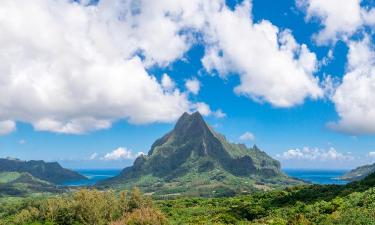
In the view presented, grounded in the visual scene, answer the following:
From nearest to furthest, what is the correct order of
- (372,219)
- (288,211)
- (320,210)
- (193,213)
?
(372,219), (320,210), (288,211), (193,213)

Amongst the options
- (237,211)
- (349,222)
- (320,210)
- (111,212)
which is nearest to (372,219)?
(349,222)

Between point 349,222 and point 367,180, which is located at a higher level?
point 367,180

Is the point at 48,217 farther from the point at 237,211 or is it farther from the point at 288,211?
the point at 288,211

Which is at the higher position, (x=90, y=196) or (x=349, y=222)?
(x=90, y=196)

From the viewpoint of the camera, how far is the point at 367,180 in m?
121

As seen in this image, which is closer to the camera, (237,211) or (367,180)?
(237,211)

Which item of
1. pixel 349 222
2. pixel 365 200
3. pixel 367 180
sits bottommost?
pixel 349 222

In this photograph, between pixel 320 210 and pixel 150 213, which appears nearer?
pixel 150 213

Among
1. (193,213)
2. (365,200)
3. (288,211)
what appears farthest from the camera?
(193,213)

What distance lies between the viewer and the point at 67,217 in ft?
358

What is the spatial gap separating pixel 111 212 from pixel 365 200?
61142 mm

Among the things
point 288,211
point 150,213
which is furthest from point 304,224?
point 288,211

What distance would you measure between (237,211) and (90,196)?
3840 cm

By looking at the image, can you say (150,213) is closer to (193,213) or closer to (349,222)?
(349,222)
